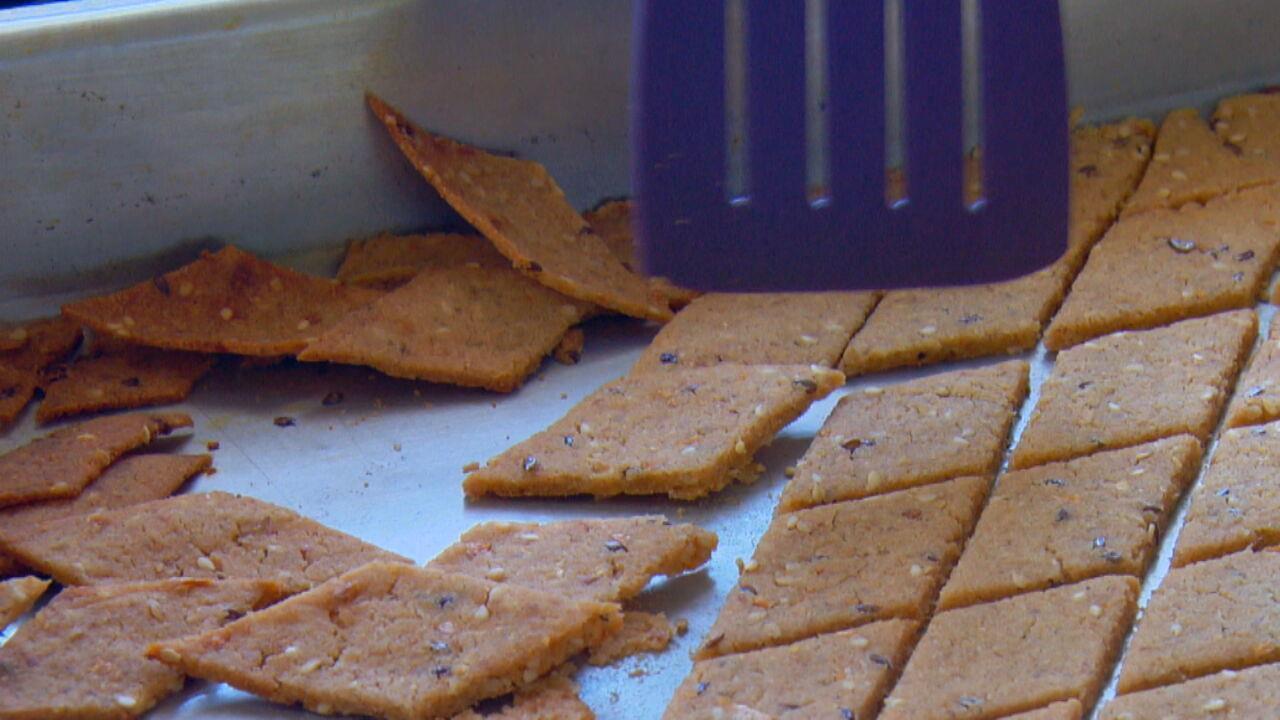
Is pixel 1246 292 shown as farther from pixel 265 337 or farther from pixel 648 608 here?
pixel 265 337

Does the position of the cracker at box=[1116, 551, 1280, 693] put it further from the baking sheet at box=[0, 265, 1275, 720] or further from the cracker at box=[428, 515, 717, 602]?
the cracker at box=[428, 515, 717, 602]

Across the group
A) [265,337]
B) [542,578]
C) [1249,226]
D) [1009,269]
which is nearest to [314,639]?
[542,578]

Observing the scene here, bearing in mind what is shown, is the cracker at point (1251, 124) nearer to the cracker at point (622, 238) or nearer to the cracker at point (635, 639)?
the cracker at point (622, 238)

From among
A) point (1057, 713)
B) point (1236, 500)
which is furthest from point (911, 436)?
point (1057, 713)

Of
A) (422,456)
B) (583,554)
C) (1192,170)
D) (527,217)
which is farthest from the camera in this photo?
(1192,170)

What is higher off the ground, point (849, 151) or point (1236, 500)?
point (849, 151)

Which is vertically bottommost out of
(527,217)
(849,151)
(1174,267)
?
(1174,267)

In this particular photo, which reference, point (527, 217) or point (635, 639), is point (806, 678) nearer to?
point (635, 639)
